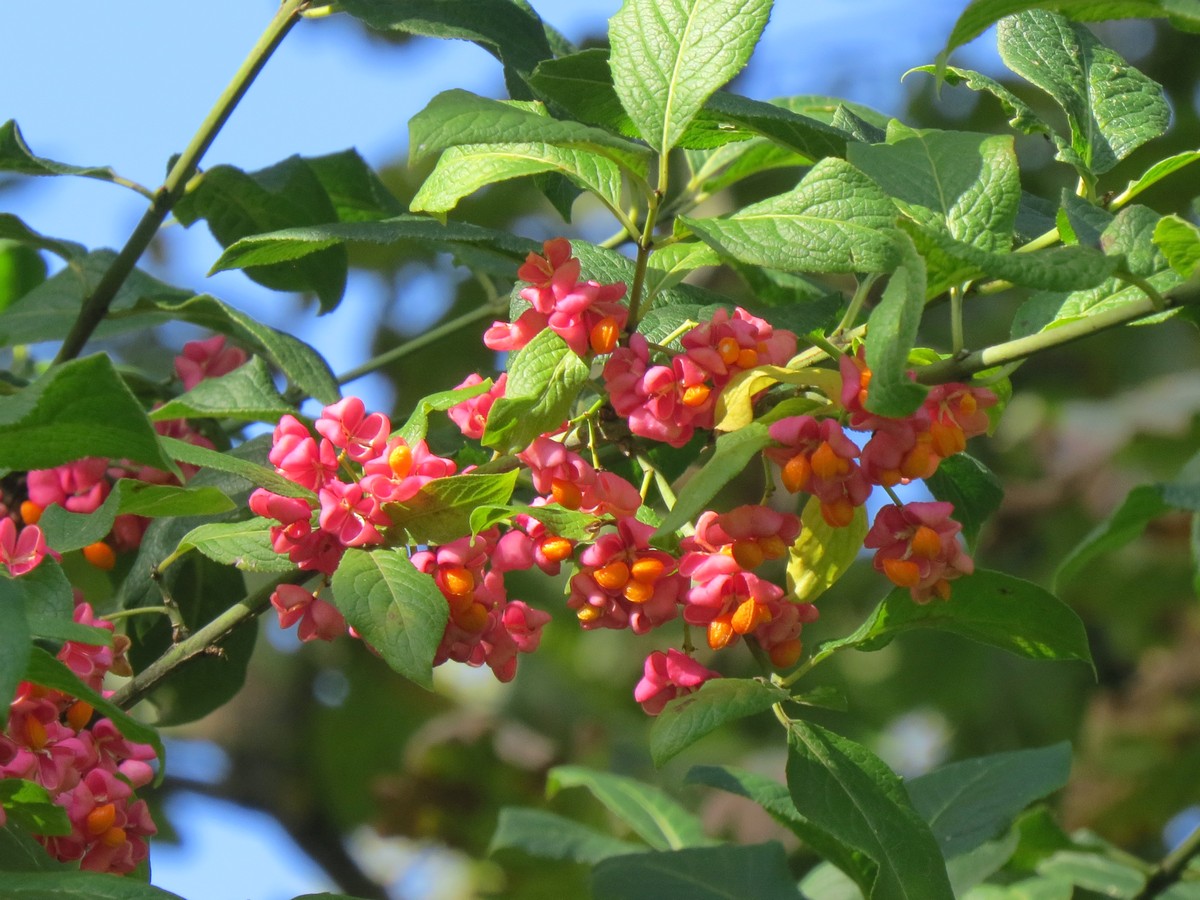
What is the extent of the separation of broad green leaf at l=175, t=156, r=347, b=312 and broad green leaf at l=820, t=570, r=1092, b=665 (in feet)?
1.92

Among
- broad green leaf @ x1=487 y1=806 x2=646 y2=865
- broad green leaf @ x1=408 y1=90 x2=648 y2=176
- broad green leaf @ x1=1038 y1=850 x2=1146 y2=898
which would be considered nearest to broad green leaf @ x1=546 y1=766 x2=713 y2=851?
broad green leaf @ x1=487 y1=806 x2=646 y2=865

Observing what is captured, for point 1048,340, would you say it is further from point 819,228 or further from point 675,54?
point 675,54

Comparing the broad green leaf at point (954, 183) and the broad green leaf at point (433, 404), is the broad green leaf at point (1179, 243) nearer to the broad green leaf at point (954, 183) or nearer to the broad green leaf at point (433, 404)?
the broad green leaf at point (954, 183)

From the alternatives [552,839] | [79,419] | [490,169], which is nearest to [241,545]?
[79,419]

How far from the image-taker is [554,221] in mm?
4152

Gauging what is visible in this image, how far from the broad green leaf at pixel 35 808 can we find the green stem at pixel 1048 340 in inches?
22.6

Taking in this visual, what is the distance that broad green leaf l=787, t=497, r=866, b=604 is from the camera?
90 cm

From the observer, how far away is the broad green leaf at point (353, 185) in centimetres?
129

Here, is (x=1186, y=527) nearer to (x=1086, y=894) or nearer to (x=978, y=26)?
(x=1086, y=894)

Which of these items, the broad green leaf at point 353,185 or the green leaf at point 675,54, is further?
the broad green leaf at point 353,185

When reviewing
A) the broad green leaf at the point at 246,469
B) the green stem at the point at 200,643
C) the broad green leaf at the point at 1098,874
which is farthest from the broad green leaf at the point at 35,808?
the broad green leaf at the point at 1098,874

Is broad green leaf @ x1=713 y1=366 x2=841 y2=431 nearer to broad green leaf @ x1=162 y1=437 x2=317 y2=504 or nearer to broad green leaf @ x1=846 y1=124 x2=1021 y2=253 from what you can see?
→ broad green leaf @ x1=846 y1=124 x2=1021 y2=253

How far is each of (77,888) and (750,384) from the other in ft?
1.47

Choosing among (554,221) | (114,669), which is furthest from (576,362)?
(554,221)
